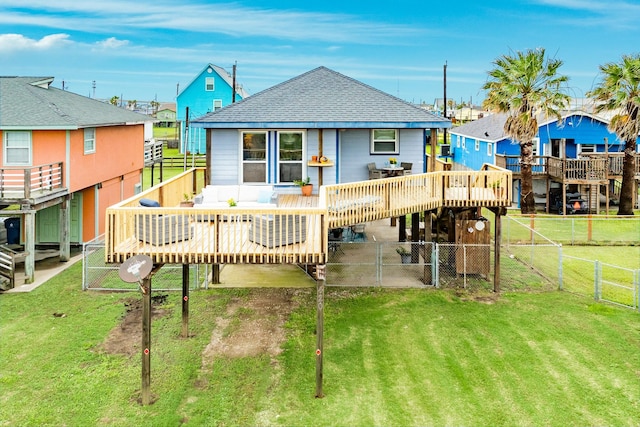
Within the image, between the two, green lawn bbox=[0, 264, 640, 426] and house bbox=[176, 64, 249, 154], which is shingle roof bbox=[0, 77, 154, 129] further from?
house bbox=[176, 64, 249, 154]

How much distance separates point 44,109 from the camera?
19.1m

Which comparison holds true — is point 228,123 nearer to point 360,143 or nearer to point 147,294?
point 360,143

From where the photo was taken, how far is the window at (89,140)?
66.5ft

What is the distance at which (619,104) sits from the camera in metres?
26.8

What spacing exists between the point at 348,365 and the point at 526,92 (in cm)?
2064

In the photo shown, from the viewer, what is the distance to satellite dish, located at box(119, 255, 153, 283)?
906 cm

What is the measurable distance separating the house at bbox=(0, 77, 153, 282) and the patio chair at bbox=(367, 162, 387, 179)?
1019 cm

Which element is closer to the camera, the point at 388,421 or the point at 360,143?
the point at 388,421

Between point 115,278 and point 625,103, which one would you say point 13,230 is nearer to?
point 115,278

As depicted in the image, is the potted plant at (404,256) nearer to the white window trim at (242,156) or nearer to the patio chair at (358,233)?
the patio chair at (358,233)

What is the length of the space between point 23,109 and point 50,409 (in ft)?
44.1

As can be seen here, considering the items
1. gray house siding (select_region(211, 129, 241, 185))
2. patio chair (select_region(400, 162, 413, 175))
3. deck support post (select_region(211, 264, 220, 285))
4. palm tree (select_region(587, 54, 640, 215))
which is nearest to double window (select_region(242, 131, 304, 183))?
gray house siding (select_region(211, 129, 241, 185))

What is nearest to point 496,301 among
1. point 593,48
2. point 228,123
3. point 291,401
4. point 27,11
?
point 291,401

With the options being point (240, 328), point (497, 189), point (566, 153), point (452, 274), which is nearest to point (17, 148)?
point (240, 328)
